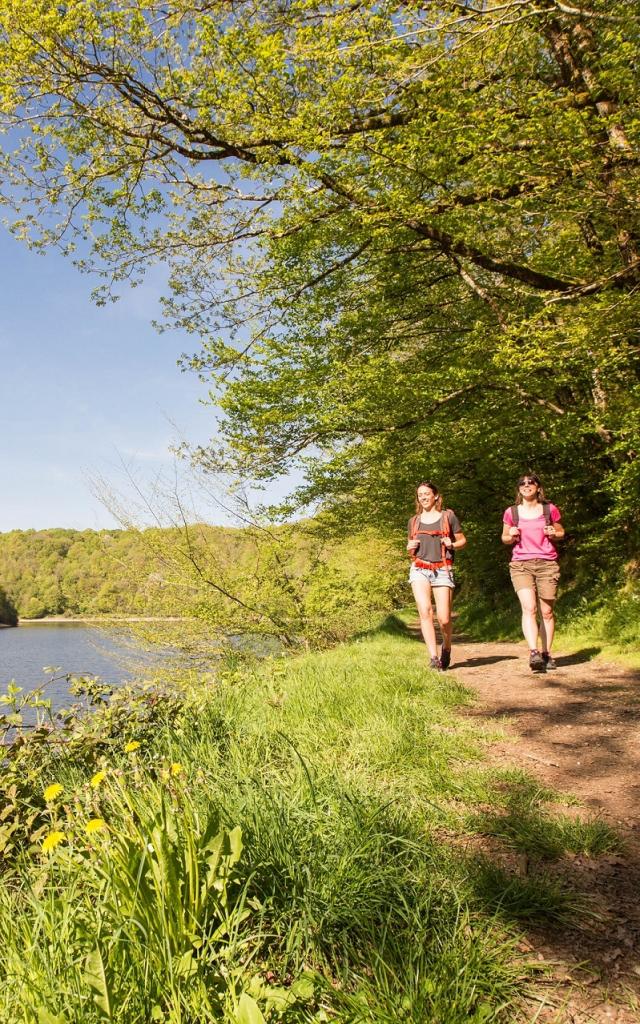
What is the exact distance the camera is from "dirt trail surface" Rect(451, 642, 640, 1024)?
5.50 ft

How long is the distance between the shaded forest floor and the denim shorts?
3.19ft

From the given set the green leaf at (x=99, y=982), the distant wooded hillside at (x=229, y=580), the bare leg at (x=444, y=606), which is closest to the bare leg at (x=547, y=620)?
the bare leg at (x=444, y=606)

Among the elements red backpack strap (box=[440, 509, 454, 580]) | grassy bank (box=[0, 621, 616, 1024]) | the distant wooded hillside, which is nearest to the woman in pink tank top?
red backpack strap (box=[440, 509, 454, 580])

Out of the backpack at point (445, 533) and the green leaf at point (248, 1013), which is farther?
the backpack at point (445, 533)

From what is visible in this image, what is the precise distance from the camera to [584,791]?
9.70 feet

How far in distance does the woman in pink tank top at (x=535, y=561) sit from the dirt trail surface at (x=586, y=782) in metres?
0.41

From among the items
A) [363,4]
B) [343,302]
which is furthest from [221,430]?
[363,4]

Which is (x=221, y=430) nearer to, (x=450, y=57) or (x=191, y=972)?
(x=450, y=57)

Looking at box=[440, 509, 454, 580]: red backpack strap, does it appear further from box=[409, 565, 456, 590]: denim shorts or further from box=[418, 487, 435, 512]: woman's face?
box=[418, 487, 435, 512]: woman's face

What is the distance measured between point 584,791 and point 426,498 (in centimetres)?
391

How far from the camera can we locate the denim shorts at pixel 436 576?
6.37 meters

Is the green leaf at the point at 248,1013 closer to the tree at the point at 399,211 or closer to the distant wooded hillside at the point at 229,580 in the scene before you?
the tree at the point at 399,211

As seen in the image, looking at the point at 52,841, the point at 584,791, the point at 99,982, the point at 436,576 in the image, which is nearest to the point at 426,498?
the point at 436,576

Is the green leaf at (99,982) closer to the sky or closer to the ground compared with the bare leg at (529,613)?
closer to the ground
